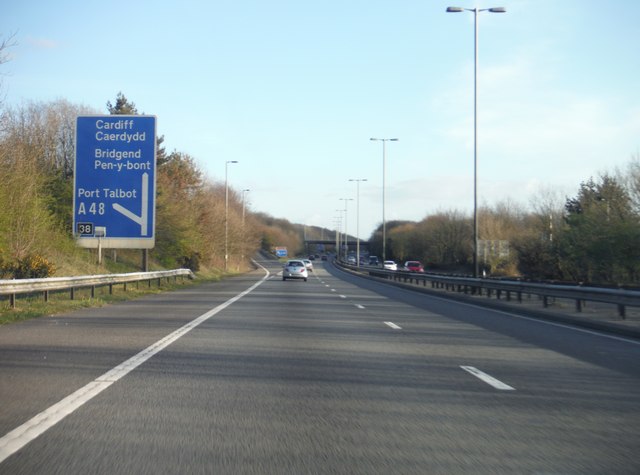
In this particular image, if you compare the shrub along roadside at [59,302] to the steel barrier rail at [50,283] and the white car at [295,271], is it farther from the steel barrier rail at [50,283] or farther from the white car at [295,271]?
the white car at [295,271]

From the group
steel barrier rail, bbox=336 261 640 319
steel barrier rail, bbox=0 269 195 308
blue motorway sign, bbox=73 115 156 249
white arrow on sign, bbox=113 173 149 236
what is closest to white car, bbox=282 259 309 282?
steel barrier rail, bbox=336 261 640 319

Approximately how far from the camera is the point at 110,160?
27.4 m

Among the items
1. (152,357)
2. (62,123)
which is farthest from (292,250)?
(152,357)

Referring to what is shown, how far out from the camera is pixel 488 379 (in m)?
9.31

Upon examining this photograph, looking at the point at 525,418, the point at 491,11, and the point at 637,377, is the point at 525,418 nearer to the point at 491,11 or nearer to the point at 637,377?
the point at 637,377

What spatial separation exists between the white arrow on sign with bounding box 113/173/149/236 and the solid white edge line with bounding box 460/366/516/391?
64.5ft

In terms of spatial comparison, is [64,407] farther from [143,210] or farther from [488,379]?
[143,210]

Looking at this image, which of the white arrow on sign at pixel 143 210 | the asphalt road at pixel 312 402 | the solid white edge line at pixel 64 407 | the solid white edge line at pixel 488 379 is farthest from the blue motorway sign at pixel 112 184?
the solid white edge line at pixel 488 379

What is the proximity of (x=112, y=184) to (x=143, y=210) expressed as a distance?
5.06 ft

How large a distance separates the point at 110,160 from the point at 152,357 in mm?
18260

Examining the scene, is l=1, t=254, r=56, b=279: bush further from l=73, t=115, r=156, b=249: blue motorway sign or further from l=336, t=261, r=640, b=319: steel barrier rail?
l=336, t=261, r=640, b=319: steel barrier rail

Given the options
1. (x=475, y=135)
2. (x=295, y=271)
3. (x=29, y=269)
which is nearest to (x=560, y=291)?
(x=475, y=135)

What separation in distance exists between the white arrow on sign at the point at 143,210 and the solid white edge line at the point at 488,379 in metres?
19.7

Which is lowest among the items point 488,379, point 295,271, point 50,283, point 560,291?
point 488,379
